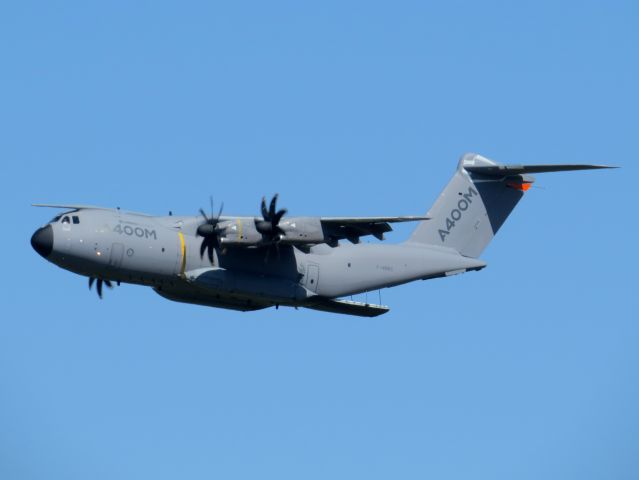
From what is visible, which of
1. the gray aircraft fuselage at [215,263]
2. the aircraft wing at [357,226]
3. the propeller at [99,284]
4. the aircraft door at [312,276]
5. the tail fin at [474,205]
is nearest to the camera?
the gray aircraft fuselage at [215,263]

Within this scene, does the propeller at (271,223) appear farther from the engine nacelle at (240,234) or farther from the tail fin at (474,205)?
the tail fin at (474,205)

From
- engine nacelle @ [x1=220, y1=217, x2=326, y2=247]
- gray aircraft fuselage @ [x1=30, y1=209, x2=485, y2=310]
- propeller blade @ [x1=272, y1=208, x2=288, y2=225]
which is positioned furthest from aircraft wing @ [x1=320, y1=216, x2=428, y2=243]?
propeller blade @ [x1=272, y1=208, x2=288, y2=225]

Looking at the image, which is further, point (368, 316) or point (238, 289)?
point (368, 316)

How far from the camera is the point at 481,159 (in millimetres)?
33156

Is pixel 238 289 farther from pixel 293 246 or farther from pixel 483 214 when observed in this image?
pixel 483 214

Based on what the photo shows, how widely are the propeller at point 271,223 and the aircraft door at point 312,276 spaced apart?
4.81 ft

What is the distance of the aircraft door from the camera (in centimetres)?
2994

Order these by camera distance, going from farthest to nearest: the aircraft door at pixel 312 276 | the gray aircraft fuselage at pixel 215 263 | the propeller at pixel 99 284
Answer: the propeller at pixel 99 284 → the aircraft door at pixel 312 276 → the gray aircraft fuselage at pixel 215 263

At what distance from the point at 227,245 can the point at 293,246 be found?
1560 mm

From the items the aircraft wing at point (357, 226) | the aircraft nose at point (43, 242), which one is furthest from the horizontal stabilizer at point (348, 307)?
the aircraft nose at point (43, 242)

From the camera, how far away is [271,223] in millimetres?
28703

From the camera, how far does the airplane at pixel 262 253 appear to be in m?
28.1

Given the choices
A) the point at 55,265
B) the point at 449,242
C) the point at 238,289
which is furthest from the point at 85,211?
the point at 449,242

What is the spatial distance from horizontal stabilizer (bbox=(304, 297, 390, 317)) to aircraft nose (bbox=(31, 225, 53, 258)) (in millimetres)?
5765
